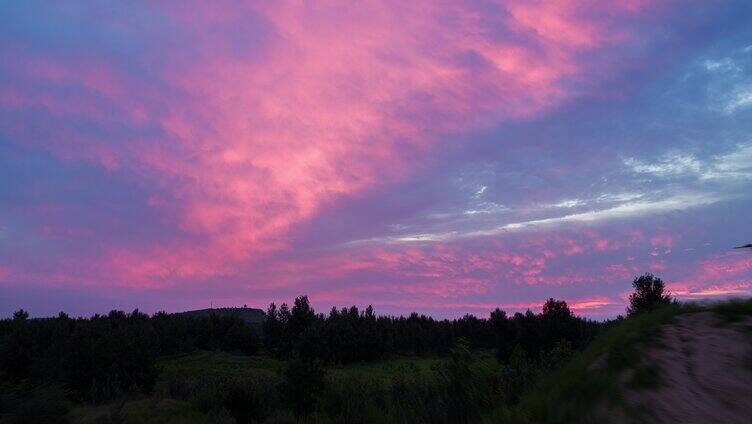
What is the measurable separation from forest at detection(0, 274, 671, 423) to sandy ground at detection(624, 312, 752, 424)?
2.79 m

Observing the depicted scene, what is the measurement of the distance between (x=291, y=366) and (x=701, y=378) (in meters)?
18.7

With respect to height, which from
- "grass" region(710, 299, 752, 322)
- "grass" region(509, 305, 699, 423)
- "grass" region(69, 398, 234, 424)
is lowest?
"grass" region(69, 398, 234, 424)

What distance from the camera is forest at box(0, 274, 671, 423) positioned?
13.6 m

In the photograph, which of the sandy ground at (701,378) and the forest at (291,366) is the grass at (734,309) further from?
the forest at (291,366)

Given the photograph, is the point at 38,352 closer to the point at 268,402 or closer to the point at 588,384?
the point at 268,402

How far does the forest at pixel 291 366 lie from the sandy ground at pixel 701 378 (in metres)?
2.79

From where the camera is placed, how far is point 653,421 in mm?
7066

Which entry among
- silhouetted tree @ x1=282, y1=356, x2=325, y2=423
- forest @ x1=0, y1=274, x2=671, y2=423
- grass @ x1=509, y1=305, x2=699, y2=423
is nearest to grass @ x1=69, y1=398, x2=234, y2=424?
forest @ x1=0, y1=274, x2=671, y2=423

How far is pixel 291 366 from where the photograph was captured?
23.8 meters

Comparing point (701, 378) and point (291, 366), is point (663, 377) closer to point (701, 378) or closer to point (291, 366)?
point (701, 378)

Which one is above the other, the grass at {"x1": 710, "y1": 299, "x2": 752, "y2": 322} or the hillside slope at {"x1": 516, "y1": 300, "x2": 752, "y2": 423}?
the grass at {"x1": 710, "y1": 299, "x2": 752, "y2": 322}

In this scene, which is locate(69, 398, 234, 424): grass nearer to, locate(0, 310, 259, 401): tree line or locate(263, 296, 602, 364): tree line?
locate(0, 310, 259, 401): tree line

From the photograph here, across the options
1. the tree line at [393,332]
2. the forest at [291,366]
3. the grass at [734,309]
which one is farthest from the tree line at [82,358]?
the grass at [734,309]

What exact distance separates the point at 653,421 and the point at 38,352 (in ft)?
180
